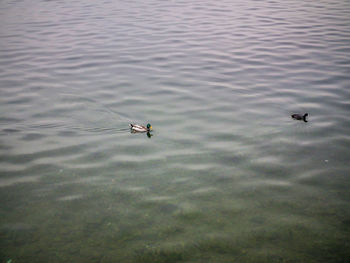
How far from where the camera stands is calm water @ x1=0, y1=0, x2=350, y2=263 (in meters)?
7.04

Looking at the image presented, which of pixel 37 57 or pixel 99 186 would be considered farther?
pixel 37 57

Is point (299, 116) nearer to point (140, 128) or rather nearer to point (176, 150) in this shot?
point (176, 150)

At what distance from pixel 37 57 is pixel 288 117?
46.3 ft

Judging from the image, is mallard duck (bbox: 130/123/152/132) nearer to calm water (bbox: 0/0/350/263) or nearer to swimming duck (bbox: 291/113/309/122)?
calm water (bbox: 0/0/350/263)

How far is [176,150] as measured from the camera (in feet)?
32.9

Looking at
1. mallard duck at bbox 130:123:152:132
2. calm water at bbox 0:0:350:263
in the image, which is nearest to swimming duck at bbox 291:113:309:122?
calm water at bbox 0:0:350:263

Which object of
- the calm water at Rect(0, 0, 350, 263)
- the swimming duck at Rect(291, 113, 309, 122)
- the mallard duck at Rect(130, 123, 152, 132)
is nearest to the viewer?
the calm water at Rect(0, 0, 350, 263)

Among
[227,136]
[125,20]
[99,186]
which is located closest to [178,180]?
[99,186]

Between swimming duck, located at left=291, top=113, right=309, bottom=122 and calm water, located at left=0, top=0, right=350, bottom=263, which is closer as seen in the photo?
calm water, located at left=0, top=0, right=350, bottom=263

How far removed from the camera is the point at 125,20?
25484 millimetres

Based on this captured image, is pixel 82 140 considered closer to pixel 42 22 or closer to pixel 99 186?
pixel 99 186

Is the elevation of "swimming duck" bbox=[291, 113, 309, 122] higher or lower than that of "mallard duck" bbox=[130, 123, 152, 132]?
higher

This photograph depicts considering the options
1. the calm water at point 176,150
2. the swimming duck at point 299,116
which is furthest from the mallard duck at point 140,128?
the swimming duck at point 299,116

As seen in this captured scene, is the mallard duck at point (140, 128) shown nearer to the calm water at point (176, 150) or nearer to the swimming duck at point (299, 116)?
the calm water at point (176, 150)
